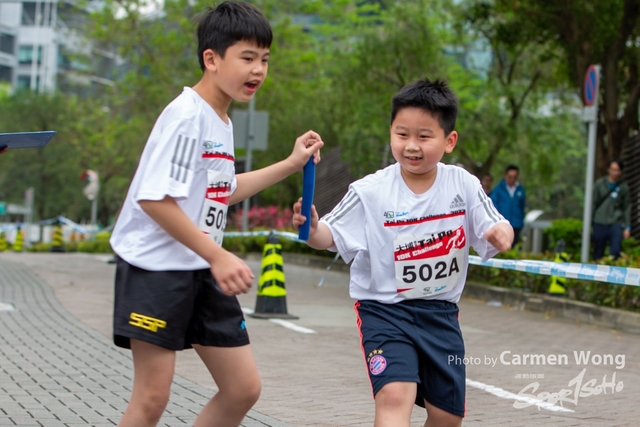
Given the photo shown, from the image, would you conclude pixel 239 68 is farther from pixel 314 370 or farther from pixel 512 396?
pixel 314 370

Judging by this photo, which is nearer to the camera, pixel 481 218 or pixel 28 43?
pixel 481 218

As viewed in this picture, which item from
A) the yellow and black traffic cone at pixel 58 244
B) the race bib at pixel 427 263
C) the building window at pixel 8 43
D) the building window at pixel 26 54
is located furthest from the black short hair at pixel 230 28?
the building window at pixel 8 43

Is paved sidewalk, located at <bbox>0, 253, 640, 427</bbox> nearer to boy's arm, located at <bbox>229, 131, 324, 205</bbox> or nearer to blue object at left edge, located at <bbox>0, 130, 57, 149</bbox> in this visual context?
blue object at left edge, located at <bbox>0, 130, 57, 149</bbox>

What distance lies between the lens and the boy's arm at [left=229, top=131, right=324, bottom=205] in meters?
3.43

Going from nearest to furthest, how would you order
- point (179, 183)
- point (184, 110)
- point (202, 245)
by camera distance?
point (202, 245)
point (179, 183)
point (184, 110)

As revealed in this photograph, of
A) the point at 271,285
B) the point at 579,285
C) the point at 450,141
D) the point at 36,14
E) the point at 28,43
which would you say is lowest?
the point at 271,285

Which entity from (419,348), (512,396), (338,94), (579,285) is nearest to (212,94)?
(419,348)

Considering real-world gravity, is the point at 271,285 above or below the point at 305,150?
below

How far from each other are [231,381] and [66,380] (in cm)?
355

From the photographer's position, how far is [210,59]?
3303mm

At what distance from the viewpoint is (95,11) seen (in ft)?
96.4

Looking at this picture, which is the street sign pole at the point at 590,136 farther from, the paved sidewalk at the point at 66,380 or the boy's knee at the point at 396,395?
the boy's knee at the point at 396,395

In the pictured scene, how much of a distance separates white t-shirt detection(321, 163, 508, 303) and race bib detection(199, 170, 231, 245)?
0.56 m

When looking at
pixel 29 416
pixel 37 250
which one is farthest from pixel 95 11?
pixel 29 416
